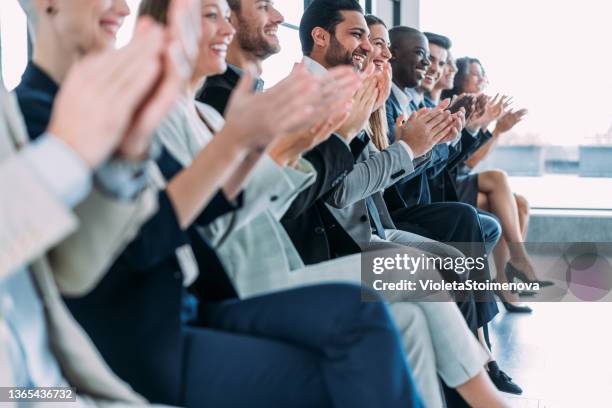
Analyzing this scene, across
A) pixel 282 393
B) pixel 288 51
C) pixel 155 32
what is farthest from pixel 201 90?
pixel 288 51

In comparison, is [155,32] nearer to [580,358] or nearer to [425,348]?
[425,348]

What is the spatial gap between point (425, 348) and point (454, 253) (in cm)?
106

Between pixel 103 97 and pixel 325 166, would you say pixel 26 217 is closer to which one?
pixel 103 97

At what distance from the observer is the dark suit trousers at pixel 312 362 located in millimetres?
1179

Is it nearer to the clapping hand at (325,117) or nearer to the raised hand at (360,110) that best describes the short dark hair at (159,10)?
the clapping hand at (325,117)

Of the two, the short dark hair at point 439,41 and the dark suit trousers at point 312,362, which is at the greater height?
the dark suit trousers at point 312,362

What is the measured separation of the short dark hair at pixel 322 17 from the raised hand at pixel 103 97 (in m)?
2.07

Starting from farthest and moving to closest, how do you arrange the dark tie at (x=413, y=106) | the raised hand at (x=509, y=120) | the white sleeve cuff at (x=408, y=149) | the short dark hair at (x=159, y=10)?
1. the raised hand at (x=509, y=120)
2. the dark tie at (x=413, y=106)
3. the white sleeve cuff at (x=408, y=149)
4. the short dark hair at (x=159, y=10)

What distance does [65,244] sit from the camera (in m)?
0.95

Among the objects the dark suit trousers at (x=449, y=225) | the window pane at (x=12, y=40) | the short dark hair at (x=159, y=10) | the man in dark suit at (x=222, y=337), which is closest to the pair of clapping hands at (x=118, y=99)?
the man in dark suit at (x=222, y=337)

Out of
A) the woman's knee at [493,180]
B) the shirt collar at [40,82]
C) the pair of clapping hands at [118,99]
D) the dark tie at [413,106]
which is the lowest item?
the woman's knee at [493,180]

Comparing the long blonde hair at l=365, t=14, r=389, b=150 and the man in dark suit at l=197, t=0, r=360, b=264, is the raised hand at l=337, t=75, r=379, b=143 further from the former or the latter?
the long blonde hair at l=365, t=14, r=389, b=150

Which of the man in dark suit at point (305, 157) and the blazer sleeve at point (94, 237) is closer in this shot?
the blazer sleeve at point (94, 237)

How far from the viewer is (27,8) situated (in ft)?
4.39
